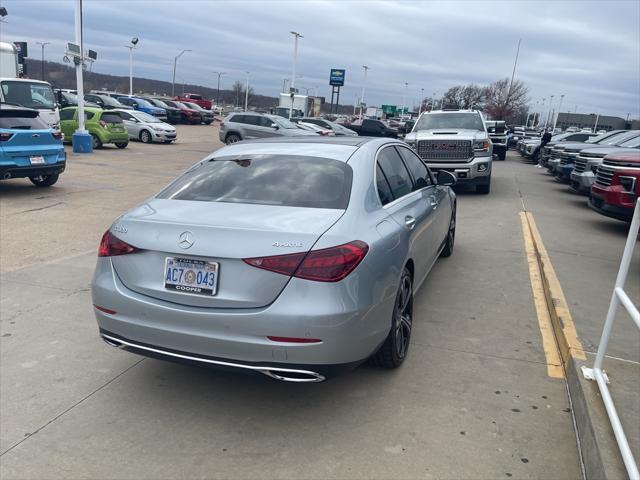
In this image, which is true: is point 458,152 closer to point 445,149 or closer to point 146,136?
point 445,149

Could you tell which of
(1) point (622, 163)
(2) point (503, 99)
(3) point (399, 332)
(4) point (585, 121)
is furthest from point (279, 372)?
(4) point (585, 121)

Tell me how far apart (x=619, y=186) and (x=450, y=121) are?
20.0ft

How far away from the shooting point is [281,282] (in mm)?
2887

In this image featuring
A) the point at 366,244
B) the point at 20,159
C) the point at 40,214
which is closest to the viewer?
the point at 366,244

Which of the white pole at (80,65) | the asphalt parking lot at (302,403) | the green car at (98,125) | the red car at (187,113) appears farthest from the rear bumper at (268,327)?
the red car at (187,113)

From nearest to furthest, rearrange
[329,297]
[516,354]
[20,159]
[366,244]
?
1. [329,297]
2. [366,244]
3. [516,354]
4. [20,159]

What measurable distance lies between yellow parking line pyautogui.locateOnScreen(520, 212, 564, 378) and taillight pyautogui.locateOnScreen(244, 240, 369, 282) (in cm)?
204

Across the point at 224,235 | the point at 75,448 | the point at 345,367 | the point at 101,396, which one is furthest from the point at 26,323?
the point at 345,367

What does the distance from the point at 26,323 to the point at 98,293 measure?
1.67 meters

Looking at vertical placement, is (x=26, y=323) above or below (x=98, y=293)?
below

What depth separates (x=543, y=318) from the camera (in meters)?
5.00

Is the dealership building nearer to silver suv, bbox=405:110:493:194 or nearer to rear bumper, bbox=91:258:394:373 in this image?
silver suv, bbox=405:110:493:194

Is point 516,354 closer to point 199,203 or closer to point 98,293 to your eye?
point 199,203

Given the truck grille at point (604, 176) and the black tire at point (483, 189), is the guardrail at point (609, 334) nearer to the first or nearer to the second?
the truck grille at point (604, 176)
